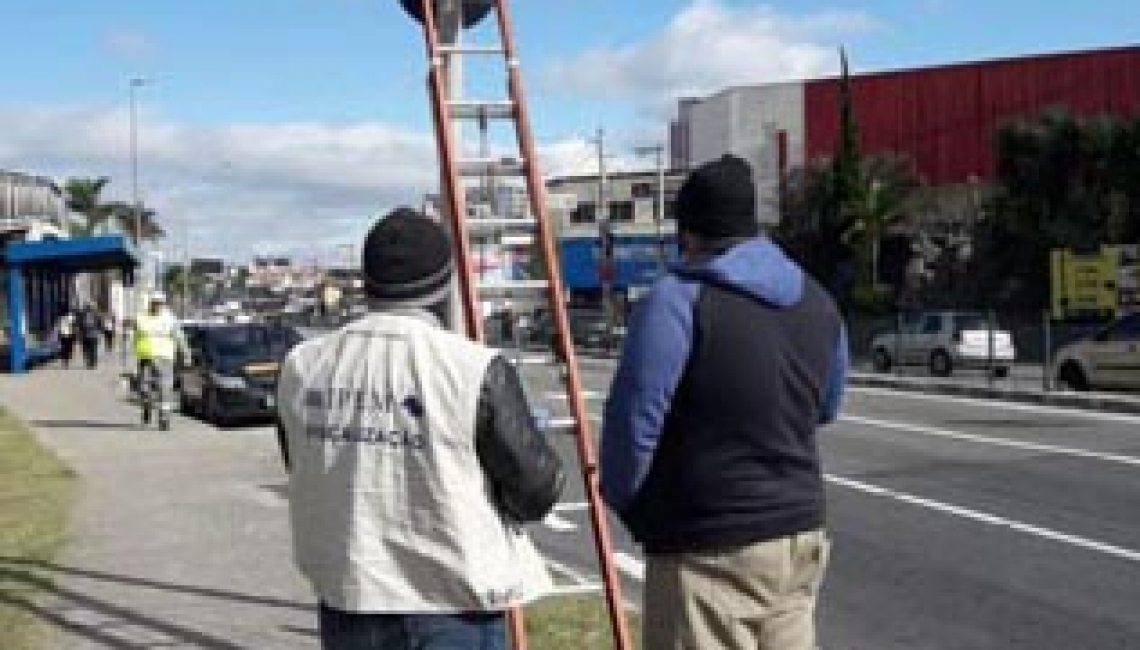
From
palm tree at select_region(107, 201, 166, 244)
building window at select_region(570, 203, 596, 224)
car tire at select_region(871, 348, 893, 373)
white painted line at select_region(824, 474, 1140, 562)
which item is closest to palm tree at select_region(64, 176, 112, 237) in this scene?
palm tree at select_region(107, 201, 166, 244)

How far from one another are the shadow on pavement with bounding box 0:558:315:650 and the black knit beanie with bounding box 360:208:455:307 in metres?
4.25

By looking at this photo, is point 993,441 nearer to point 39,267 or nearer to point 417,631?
point 417,631

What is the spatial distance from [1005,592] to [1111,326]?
20891 millimetres

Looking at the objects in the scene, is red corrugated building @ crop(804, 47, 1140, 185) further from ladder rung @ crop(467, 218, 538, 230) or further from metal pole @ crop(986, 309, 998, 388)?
ladder rung @ crop(467, 218, 538, 230)

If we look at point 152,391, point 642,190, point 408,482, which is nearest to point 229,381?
point 152,391

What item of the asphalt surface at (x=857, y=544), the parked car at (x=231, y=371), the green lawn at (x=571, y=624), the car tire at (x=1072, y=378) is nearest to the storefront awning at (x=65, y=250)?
the parked car at (x=231, y=371)

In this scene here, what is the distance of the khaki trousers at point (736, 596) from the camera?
4.25 meters

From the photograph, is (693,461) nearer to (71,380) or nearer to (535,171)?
(535,171)

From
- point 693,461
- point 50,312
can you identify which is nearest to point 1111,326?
point 693,461

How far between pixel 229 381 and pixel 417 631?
2355 centimetres

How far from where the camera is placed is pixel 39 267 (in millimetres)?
45844

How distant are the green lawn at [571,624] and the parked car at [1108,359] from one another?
21.8 metres

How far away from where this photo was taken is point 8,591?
941cm

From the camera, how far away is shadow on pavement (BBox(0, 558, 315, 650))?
8.12 metres
